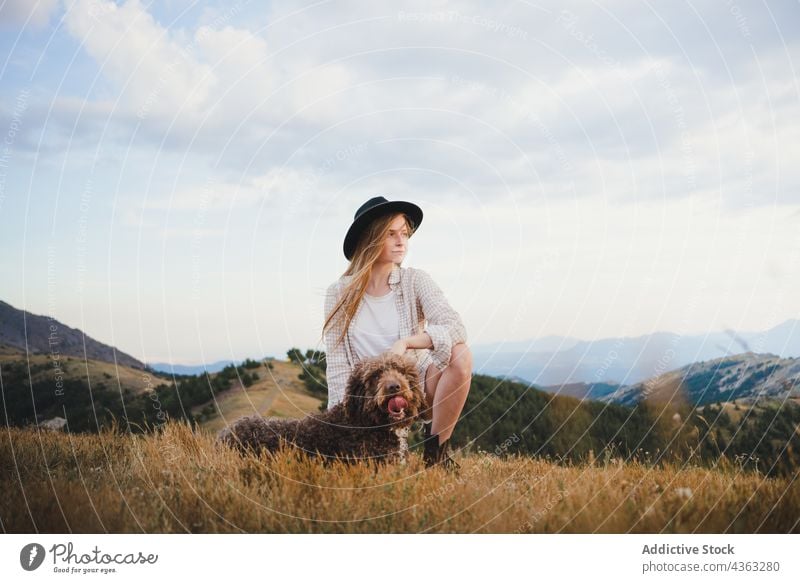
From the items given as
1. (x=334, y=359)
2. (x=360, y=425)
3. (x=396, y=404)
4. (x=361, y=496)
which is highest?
(x=334, y=359)

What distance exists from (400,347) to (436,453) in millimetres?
876

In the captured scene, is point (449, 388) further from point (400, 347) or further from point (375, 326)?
point (375, 326)

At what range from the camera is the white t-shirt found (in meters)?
5.32

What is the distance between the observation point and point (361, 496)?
14.5 feet

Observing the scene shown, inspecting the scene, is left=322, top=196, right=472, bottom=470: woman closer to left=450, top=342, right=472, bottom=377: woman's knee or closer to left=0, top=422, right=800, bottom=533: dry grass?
left=450, top=342, right=472, bottom=377: woman's knee

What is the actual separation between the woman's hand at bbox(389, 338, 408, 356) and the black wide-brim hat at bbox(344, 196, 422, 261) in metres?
0.99

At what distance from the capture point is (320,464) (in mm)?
4488

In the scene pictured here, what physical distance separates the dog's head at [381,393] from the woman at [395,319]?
31 centimetres

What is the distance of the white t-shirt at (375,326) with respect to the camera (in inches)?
209

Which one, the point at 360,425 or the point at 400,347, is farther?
the point at 400,347

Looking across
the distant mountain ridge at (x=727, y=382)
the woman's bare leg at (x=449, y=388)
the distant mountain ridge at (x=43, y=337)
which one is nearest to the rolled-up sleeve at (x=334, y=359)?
the woman's bare leg at (x=449, y=388)

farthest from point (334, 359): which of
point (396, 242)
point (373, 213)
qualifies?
point (373, 213)

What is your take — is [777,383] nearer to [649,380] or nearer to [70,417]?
[649,380]
